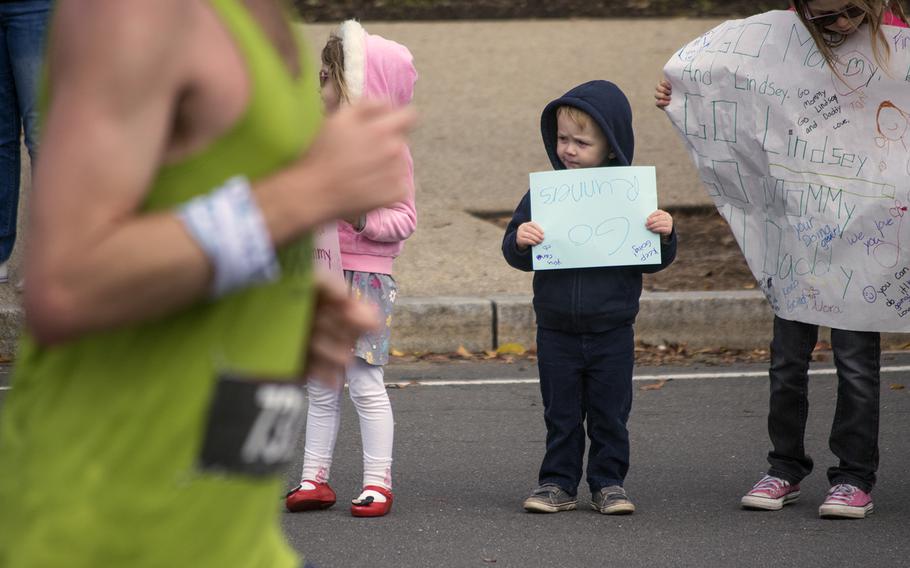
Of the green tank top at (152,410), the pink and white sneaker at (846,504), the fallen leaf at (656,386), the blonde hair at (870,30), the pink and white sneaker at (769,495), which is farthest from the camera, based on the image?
the fallen leaf at (656,386)

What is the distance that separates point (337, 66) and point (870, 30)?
186 centimetres

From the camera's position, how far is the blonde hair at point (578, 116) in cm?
490

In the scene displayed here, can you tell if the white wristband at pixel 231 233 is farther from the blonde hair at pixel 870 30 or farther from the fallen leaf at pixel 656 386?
the fallen leaf at pixel 656 386

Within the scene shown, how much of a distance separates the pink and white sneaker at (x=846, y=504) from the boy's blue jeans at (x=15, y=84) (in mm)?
4475

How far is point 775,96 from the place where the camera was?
16.2 ft

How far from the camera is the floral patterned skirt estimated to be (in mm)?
4785

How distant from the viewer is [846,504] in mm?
4762

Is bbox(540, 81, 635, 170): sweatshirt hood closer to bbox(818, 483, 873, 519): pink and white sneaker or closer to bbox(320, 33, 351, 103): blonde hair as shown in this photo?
bbox(320, 33, 351, 103): blonde hair

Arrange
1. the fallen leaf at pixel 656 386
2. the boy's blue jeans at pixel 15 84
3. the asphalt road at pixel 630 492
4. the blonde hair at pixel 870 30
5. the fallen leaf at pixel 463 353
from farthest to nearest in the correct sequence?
1. the fallen leaf at pixel 463 353
2. the boy's blue jeans at pixel 15 84
3. the fallen leaf at pixel 656 386
4. the blonde hair at pixel 870 30
5. the asphalt road at pixel 630 492

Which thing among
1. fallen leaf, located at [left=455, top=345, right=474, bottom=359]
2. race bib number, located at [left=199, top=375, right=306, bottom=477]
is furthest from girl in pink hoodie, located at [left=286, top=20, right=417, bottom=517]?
race bib number, located at [left=199, top=375, right=306, bottom=477]

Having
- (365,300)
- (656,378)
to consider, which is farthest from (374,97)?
(656,378)

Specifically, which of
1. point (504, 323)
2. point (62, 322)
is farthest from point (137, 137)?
point (504, 323)

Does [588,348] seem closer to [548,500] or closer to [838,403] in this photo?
[548,500]

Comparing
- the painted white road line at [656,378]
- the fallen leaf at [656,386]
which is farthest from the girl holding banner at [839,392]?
the painted white road line at [656,378]
